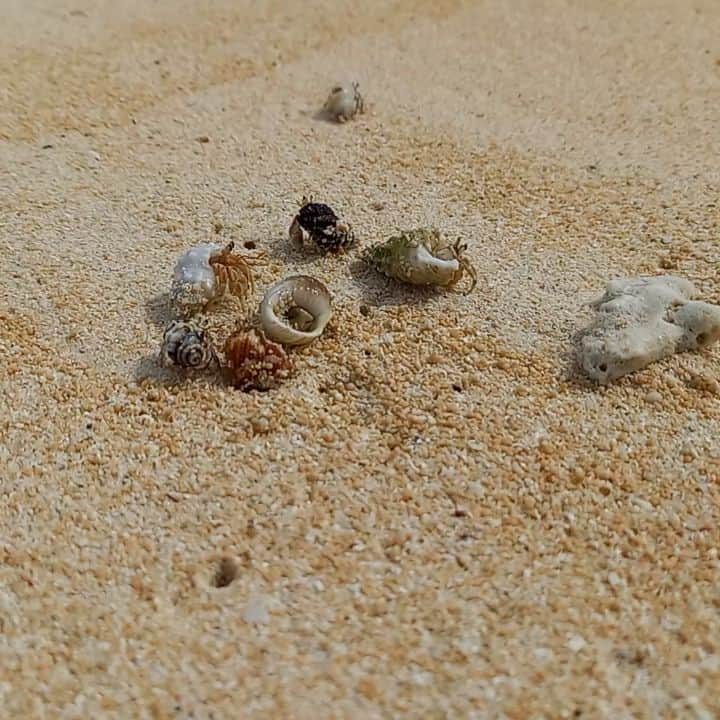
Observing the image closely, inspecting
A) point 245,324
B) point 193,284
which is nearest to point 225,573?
point 245,324

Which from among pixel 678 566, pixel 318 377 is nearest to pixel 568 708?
pixel 678 566

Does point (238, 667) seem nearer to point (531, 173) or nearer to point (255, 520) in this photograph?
point (255, 520)

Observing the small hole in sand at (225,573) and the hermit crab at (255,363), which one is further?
the hermit crab at (255,363)

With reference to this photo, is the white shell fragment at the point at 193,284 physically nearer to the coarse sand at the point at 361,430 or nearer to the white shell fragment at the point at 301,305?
the coarse sand at the point at 361,430

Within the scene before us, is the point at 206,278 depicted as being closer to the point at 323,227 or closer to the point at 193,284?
the point at 193,284

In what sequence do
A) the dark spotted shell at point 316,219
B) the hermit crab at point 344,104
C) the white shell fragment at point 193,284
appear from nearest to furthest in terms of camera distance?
1. the white shell fragment at point 193,284
2. the dark spotted shell at point 316,219
3. the hermit crab at point 344,104

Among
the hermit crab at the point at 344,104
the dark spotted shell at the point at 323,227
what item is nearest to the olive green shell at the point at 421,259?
the dark spotted shell at the point at 323,227
